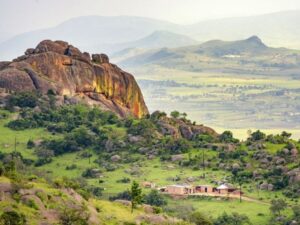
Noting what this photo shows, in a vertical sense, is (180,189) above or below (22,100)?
below

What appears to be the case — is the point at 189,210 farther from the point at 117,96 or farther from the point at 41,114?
the point at 117,96

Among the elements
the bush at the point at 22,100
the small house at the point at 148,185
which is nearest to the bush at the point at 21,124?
the bush at the point at 22,100

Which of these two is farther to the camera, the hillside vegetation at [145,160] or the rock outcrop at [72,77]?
the rock outcrop at [72,77]

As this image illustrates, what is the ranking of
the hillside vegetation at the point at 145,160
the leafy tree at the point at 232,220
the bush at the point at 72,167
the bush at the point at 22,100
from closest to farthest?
the leafy tree at the point at 232,220, the hillside vegetation at the point at 145,160, the bush at the point at 72,167, the bush at the point at 22,100

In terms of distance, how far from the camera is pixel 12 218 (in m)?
55.0

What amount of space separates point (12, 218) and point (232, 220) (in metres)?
38.2

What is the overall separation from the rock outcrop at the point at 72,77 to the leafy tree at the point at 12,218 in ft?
276

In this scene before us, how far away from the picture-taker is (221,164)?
112 m

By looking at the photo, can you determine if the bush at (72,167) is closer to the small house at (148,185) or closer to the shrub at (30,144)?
the shrub at (30,144)

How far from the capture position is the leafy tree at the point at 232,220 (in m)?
86.8

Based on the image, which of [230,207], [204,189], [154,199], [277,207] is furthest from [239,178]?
[277,207]

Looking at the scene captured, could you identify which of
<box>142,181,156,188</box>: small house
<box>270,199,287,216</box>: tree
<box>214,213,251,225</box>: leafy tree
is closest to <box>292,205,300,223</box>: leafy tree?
<box>270,199,287,216</box>: tree

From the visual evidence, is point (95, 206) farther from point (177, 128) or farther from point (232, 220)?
point (177, 128)

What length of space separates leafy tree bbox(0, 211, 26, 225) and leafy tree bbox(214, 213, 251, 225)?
3521 centimetres
